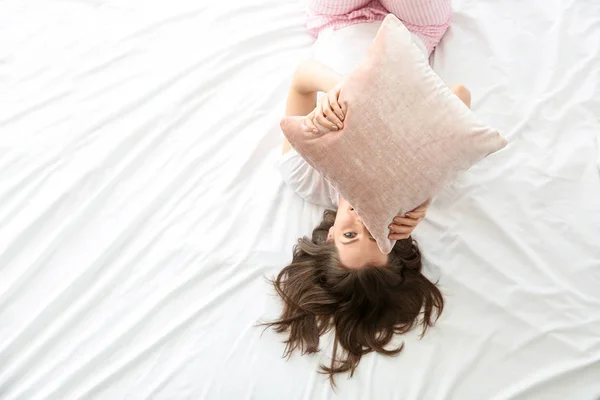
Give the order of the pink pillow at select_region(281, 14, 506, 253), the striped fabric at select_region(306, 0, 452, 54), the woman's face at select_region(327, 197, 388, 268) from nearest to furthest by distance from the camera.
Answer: the pink pillow at select_region(281, 14, 506, 253)
the woman's face at select_region(327, 197, 388, 268)
the striped fabric at select_region(306, 0, 452, 54)

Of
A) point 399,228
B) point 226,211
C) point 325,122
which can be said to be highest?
point 325,122

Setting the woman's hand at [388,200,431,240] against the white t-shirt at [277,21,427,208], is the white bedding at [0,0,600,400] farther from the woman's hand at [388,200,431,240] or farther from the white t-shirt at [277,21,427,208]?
the woman's hand at [388,200,431,240]

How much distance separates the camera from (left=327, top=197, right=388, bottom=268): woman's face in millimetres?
995

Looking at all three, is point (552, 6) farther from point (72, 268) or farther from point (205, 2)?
point (72, 268)

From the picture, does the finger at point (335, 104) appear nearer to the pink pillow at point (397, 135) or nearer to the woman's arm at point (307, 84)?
the pink pillow at point (397, 135)

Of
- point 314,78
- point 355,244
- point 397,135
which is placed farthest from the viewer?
point 314,78

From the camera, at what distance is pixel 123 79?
1.29 m

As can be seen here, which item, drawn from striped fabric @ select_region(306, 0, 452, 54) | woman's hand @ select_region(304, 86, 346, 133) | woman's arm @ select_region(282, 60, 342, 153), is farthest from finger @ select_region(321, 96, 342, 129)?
striped fabric @ select_region(306, 0, 452, 54)

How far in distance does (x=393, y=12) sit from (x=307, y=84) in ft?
1.00

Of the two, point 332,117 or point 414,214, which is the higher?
point 332,117

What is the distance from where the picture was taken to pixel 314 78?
1.11 meters

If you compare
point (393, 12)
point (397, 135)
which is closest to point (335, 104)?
point (397, 135)

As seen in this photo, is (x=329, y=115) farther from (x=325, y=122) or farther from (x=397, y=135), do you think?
(x=397, y=135)

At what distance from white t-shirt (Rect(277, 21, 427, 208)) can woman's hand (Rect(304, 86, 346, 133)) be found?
21 centimetres
